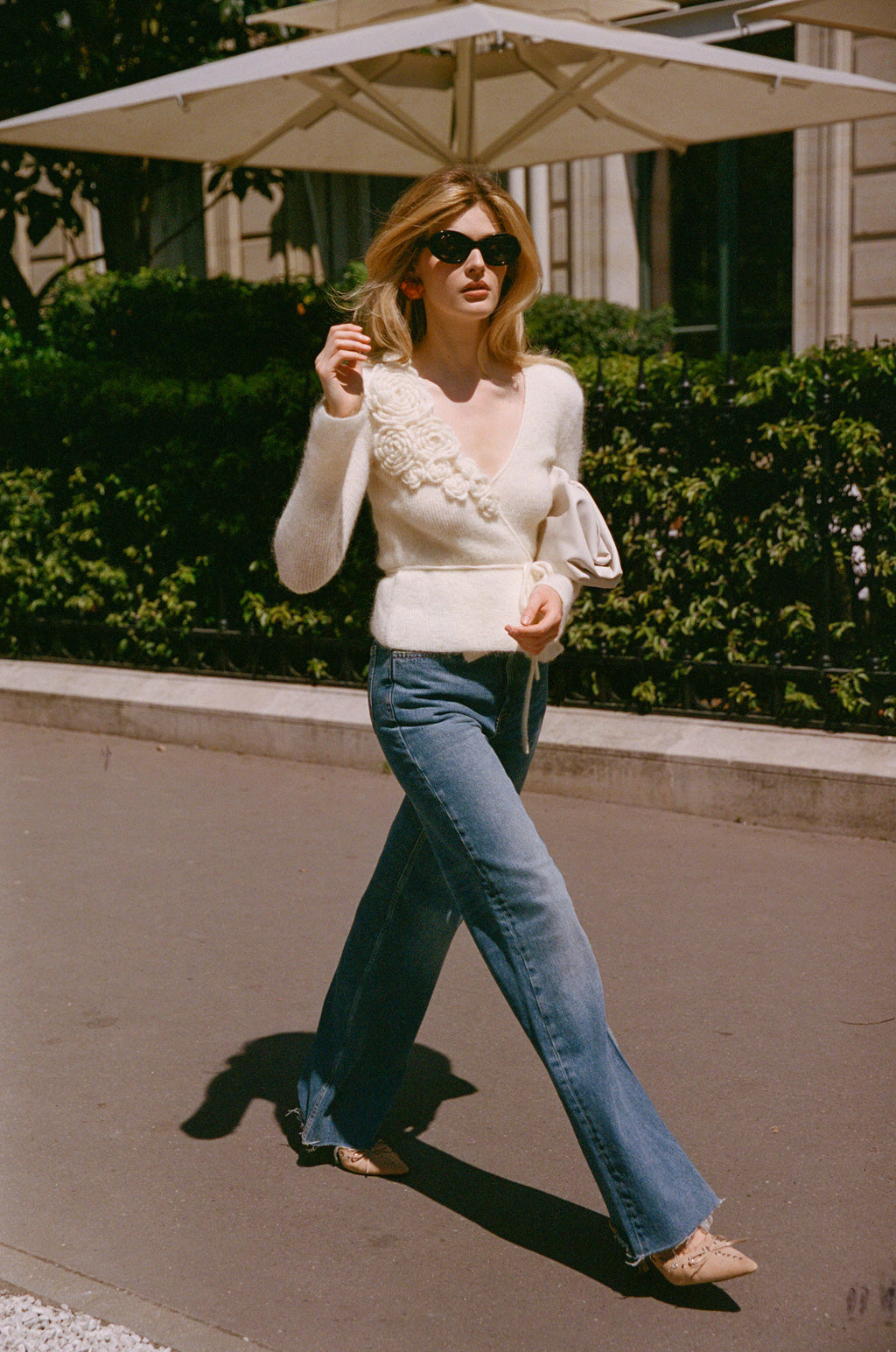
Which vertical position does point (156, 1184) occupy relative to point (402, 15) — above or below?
below

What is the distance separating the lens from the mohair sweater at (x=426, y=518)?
9.04 ft

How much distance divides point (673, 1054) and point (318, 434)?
6.37ft

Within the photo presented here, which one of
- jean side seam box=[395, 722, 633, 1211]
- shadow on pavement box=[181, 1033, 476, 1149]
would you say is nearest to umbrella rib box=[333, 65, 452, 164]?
shadow on pavement box=[181, 1033, 476, 1149]

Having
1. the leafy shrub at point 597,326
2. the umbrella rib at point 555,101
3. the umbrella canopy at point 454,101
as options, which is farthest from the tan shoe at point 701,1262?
the leafy shrub at point 597,326

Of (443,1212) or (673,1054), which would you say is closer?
(443,1212)

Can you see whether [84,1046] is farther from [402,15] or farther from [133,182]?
[133,182]

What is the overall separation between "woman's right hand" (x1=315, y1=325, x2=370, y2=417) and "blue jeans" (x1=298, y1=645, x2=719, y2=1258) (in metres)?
0.48

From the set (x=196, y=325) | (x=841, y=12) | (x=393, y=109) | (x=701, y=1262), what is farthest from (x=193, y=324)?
(x=701, y=1262)

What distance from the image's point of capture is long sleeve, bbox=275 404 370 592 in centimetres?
267

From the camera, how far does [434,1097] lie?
3.57m

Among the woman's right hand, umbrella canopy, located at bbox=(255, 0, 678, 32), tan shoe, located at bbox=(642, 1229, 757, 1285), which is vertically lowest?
tan shoe, located at bbox=(642, 1229, 757, 1285)

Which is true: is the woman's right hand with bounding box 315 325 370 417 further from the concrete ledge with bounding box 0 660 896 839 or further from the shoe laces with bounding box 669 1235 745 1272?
the concrete ledge with bounding box 0 660 896 839

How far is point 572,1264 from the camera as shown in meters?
2.79

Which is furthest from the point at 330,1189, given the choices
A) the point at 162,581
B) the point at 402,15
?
the point at 402,15
